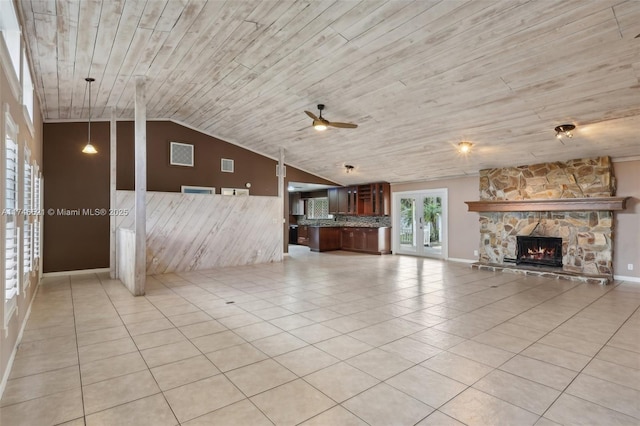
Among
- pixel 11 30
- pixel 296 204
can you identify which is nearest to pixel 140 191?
pixel 11 30

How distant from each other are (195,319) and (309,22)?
12.2ft

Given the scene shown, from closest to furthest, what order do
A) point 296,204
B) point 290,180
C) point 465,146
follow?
1. point 465,146
2. point 290,180
3. point 296,204

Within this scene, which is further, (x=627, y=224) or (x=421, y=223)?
(x=421, y=223)

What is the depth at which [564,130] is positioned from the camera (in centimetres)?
529

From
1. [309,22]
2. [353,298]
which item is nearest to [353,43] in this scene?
[309,22]

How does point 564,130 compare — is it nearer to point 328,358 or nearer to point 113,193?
point 328,358

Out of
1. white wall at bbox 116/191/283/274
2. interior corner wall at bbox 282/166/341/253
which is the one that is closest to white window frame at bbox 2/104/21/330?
white wall at bbox 116/191/283/274

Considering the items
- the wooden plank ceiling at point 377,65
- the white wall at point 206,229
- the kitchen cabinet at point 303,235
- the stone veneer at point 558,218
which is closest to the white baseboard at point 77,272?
the white wall at point 206,229

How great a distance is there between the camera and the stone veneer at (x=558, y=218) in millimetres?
6426

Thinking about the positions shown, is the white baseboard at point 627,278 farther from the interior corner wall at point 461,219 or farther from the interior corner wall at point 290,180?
the interior corner wall at point 290,180

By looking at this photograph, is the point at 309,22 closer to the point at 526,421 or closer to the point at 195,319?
the point at 195,319

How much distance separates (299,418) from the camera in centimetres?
210

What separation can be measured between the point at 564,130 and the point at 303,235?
368 inches

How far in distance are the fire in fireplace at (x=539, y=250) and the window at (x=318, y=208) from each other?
21.9 ft
